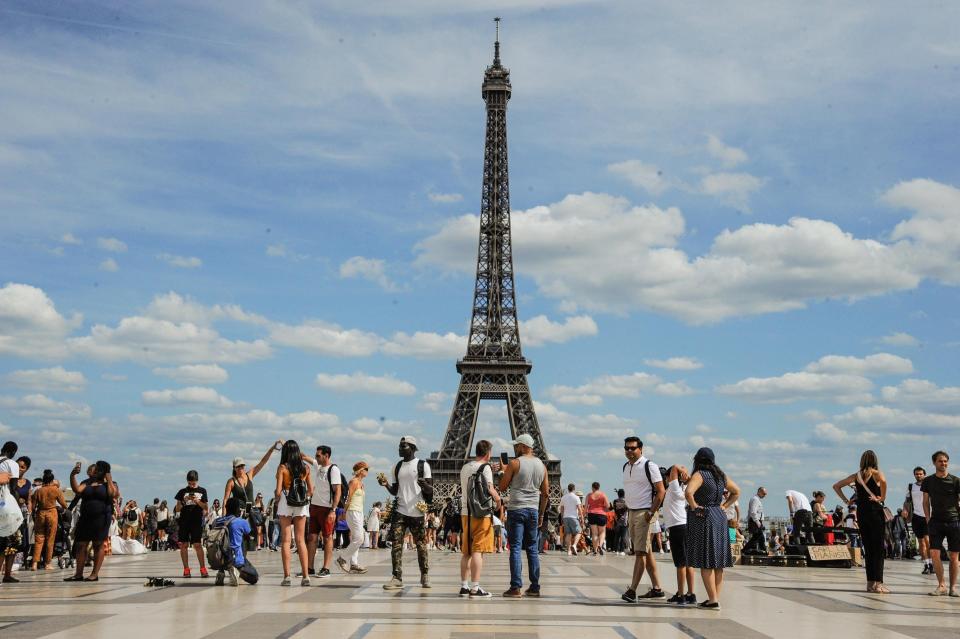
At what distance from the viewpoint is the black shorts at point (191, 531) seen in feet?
49.0

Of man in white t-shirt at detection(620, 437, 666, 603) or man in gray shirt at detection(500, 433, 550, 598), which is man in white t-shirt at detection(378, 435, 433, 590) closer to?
man in gray shirt at detection(500, 433, 550, 598)

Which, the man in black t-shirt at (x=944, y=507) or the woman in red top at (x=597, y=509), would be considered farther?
the woman in red top at (x=597, y=509)

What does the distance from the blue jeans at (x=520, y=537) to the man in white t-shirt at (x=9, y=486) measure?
6982mm

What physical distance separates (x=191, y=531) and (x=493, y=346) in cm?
6118

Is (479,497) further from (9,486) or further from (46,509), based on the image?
(46,509)

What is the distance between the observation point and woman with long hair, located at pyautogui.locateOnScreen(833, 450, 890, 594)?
13797mm

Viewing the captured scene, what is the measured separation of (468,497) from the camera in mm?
12414

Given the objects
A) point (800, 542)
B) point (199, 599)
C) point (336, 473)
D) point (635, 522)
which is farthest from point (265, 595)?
point (800, 542)

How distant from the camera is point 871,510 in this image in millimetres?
13789

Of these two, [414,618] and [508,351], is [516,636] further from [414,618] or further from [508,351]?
[508,351]

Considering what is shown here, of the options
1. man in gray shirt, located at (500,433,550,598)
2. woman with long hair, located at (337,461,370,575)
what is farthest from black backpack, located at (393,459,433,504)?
woman with long hair, located at (337,461,370,575)

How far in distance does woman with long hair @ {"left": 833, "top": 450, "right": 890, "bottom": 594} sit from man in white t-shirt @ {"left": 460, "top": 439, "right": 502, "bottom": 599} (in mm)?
4840

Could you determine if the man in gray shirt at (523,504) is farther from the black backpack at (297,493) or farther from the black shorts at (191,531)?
the black shorts at (191,531)

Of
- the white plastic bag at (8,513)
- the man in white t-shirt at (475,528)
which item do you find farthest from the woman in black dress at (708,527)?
the white plastic bag at (8,513)
